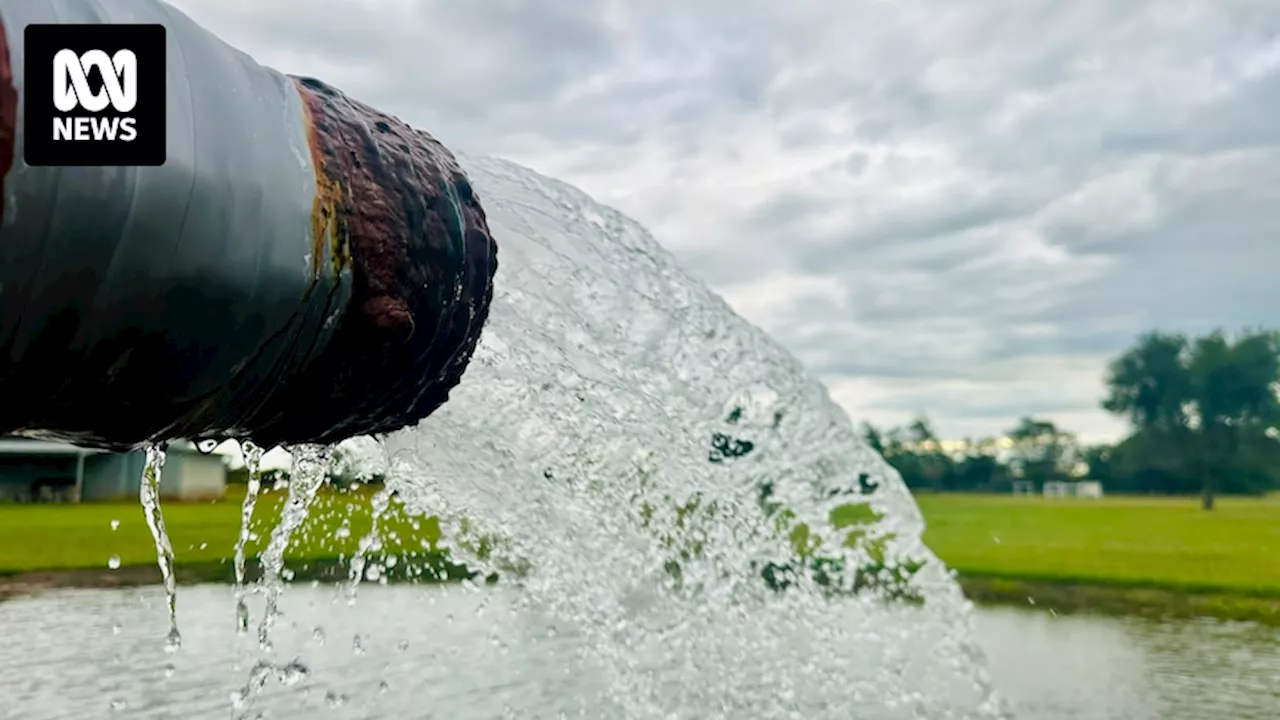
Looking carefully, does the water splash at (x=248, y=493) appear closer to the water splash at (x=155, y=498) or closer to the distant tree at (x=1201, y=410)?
the water splash at (x=155, y=498)

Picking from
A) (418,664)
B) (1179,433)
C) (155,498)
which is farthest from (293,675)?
(1179,433)

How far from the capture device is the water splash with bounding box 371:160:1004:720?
16.3 feet

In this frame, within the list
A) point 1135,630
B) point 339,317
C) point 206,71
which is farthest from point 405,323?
point 1135,630

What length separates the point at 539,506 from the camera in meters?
5.86

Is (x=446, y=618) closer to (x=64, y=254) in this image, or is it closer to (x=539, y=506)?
(x=539, y=506)

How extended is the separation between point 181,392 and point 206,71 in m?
0.57

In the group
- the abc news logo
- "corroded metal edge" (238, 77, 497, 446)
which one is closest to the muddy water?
"corroded metal edge" (238, 77, 497, 446)

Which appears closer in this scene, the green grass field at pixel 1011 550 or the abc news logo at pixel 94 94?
the abc news logo at pixel 94 94

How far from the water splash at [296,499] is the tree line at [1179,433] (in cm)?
6477

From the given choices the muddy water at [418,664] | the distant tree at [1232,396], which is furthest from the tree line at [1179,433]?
the muddy water at [418,664]

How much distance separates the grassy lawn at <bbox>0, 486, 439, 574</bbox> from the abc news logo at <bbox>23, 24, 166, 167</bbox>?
33.7 feet

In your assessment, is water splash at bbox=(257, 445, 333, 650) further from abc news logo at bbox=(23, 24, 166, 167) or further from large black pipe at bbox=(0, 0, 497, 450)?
abc news logo at bbox=(23, 24, 166, 167)

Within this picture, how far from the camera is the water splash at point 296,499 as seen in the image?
338cm

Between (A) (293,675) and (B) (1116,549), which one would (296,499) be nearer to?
(A) (293,675)
